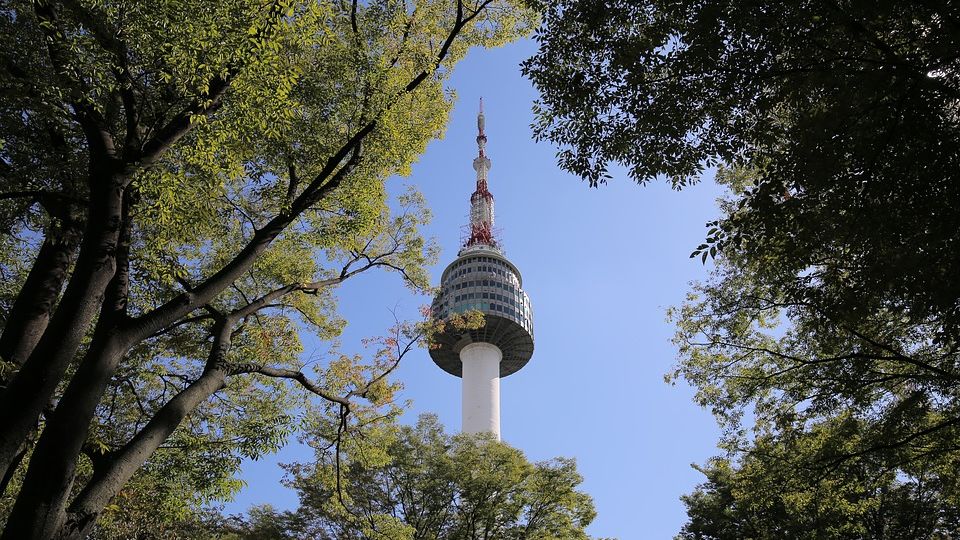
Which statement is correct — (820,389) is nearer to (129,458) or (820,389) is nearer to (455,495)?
(129,458)

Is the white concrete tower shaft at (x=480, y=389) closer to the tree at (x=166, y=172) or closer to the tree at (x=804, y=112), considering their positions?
the tree at (x=166, y=172)

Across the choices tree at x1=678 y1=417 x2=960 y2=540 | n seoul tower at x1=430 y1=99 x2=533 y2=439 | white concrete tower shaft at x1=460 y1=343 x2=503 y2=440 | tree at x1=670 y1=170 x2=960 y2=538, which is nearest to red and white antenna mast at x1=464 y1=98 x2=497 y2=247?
n seoul tower at x1=430 y1=99 x2=533 y2=439

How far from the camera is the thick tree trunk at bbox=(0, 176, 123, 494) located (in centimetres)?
491

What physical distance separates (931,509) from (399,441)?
13.9m

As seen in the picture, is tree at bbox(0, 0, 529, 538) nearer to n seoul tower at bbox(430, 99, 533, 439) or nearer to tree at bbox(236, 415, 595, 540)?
tree at bbox(236, 415, 595, 540)

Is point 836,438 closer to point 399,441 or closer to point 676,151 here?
point 676,151

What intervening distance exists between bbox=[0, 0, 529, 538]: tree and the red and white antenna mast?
159 ft

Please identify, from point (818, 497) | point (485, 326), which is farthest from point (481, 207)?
point (818, 497)

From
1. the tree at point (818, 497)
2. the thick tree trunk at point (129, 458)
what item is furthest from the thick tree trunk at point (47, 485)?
the tree at point (818, 497)

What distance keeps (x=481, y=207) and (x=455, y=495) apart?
42063 millimetres

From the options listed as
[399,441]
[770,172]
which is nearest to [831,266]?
[770,172]

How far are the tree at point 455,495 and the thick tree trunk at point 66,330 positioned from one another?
14643mm

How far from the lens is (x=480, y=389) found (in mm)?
51875

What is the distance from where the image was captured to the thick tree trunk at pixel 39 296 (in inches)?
229
